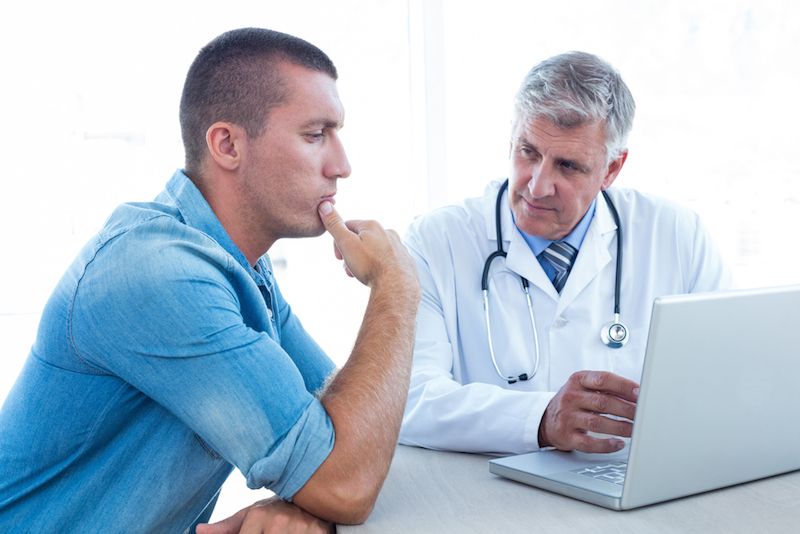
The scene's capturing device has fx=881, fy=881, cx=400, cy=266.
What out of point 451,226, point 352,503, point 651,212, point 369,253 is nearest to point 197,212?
point 369,253

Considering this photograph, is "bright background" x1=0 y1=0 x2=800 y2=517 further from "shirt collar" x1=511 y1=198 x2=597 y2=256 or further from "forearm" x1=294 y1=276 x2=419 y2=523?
"forearm" x1=294 y1=276 x2=419 y2=523

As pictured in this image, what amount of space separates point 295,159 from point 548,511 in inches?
26.0

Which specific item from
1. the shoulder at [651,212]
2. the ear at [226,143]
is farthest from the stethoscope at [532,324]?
the ear at [226,143]

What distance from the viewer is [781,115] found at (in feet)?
9.66

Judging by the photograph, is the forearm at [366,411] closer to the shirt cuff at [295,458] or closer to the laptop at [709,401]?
the shirt cuff at [295,458]

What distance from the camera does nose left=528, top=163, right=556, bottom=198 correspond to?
5.69 ft

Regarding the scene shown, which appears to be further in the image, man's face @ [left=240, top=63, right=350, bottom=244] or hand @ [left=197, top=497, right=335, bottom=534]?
man's face @ [left=240, top=63, right=350, bottom=244]

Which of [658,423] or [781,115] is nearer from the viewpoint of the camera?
[658,423]

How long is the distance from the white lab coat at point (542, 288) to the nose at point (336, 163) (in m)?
0.40

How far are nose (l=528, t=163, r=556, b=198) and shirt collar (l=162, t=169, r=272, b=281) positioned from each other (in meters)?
0.62

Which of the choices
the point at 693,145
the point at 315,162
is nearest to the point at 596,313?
the point at 315,162

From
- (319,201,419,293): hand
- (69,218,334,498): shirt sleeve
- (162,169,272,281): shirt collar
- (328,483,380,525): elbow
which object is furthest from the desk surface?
(162,169,272,281): shirt collar

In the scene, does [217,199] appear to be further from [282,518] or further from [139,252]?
[282,518]

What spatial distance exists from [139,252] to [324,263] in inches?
62.3
